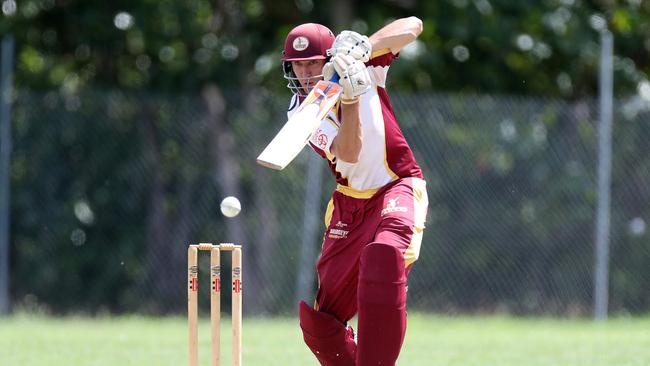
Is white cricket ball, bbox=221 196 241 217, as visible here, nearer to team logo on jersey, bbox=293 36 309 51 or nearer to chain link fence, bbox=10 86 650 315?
team logo on jersey, bbox=293 36 309 51

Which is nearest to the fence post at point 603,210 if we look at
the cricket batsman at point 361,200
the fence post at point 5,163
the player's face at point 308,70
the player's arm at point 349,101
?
the fence post at point 5,163

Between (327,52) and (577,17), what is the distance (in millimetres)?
8118

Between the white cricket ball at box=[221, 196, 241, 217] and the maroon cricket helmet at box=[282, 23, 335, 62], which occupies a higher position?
the maroon cricket helmet at box=[282, 23, 335, 62]

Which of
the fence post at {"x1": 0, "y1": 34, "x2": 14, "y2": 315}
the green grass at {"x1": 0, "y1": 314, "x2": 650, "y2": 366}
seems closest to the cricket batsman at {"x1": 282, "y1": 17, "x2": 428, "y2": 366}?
the green grass at {"x1": 0, "y1": 314, "x2": 650, "y2": 366}

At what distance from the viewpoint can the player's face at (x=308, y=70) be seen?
4438 mm

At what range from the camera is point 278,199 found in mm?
10766

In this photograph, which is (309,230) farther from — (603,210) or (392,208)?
(392,208)

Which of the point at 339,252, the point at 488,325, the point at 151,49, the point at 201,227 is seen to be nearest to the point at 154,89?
the point at 151,49

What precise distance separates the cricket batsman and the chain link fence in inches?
230

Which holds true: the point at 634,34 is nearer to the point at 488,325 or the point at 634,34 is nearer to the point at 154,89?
the point at 488,325

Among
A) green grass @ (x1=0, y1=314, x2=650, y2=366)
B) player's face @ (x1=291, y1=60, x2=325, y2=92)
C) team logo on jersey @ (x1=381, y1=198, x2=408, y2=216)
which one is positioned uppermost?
player's face @ (x1=291, y1=60, x2=325, y2=92)

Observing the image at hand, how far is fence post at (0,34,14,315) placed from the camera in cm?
1035

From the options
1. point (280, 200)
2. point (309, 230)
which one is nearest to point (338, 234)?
point (309, 230)

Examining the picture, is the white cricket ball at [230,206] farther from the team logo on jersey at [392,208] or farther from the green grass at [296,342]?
the green grass at [296,342]
